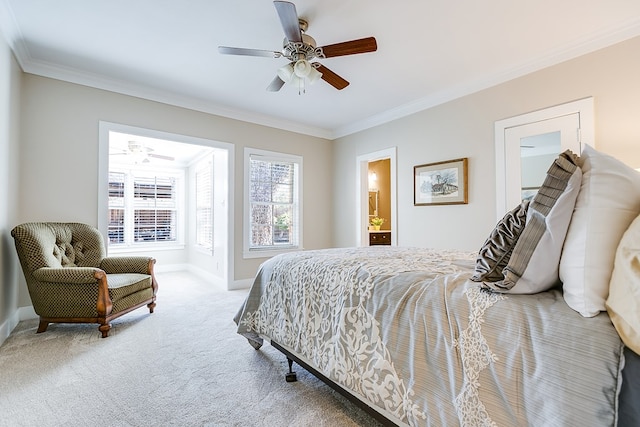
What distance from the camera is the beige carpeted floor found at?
1.56 meters

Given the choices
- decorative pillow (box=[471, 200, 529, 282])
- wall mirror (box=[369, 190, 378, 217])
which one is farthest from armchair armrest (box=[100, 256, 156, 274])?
wall mirror (box=[369, 190, 378, 217])

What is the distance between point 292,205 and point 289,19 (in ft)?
11.3

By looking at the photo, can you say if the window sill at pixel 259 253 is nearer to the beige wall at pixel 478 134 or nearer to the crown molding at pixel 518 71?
the beige wall at pixel 478 134

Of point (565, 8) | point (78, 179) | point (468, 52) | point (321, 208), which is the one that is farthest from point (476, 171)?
point (78, 179)

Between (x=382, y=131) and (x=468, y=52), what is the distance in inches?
72.8

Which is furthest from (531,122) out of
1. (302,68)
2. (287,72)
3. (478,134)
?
(287,72)

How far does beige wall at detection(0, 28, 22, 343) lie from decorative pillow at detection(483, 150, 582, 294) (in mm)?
3664

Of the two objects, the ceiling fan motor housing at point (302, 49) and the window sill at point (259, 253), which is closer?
the ceiling fan motor housing at point (302, 49)

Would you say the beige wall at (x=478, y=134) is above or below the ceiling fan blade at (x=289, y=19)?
below

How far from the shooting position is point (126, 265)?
3299mm

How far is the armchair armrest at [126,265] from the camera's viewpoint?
3.25 metres

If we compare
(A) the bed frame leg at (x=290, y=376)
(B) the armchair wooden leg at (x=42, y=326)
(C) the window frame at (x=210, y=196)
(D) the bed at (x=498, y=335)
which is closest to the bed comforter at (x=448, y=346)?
(D) the bed at (x=498, y=335)

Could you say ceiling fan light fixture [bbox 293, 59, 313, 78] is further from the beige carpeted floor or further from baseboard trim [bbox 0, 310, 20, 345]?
baseboard trim [bbox 0, 310, 20, 345]

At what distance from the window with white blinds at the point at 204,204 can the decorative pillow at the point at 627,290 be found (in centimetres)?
526
